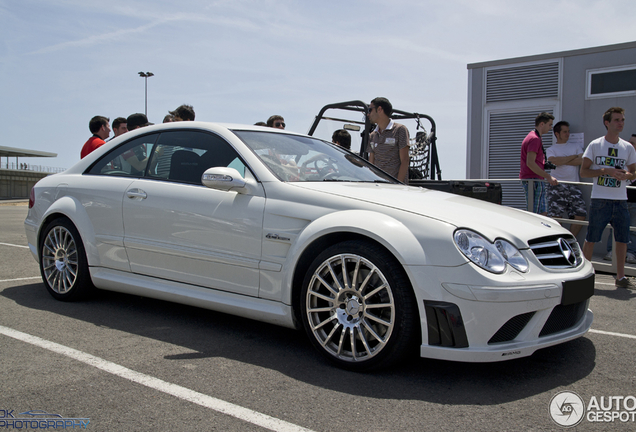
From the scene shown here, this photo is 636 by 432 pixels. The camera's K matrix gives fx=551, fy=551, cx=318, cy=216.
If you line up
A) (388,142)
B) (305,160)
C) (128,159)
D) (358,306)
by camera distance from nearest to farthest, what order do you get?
1. (358,306)
2. (305,160)
3. (128,159)
4. (388,142)

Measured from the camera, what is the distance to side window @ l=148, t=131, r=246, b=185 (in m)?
3.93

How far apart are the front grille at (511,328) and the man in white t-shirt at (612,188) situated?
142 inches

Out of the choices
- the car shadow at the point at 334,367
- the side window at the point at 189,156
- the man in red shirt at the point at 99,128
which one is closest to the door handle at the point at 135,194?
the side window at the point at 189,156

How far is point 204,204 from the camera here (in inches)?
147

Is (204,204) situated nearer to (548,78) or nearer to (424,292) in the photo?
(424,292)

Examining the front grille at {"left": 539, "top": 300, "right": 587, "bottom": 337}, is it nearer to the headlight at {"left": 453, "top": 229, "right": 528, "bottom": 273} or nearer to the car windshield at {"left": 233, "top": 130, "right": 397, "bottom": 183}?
the headlight at {"left": 453, "top": 229, "right": 528, "bottom": 273}

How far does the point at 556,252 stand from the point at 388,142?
11.6 ft

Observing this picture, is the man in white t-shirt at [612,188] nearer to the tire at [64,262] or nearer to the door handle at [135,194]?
the door handle at [135,194]

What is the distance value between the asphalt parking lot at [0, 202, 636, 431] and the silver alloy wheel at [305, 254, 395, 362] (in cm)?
16

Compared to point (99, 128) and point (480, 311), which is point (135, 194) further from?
point (99, 128)

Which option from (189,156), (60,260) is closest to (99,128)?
(60,260)

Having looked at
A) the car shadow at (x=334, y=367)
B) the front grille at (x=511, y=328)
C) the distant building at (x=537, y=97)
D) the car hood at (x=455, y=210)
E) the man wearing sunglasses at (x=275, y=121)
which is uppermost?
the distant building at (x=537, y=97)

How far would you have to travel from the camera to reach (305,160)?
4.08 metres

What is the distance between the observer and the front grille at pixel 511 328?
9.34 feet
